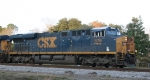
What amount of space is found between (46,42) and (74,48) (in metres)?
4.12

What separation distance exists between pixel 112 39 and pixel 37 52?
9.22 metres

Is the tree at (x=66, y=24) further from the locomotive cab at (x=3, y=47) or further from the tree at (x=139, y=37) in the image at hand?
the locomotive cab at (x=3, y=47)

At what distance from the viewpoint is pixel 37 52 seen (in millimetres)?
25969

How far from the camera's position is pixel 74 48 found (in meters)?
23.0

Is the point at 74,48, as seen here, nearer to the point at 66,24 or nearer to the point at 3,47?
the point at 3,47

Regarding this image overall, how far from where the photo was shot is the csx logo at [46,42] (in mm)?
25047

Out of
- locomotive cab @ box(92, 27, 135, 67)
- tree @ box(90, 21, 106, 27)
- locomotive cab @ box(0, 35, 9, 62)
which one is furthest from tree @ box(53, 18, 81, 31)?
locomotive cab @ box(92, 27, 135, 67)

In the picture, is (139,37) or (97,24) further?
(97,24)

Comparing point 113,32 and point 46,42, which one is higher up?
point 113,32

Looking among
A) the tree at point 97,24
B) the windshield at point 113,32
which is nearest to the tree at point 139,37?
the windshield at point 113,32

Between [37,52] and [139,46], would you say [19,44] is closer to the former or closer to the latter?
[37,52]

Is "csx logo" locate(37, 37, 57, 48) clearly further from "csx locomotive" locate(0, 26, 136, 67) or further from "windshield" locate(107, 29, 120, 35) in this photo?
"windshield" locate(107, 29, 120, 35)

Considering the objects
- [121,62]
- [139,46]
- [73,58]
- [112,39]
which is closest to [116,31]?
[112,39]

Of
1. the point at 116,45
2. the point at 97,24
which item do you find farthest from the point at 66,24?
the point at 116,45
